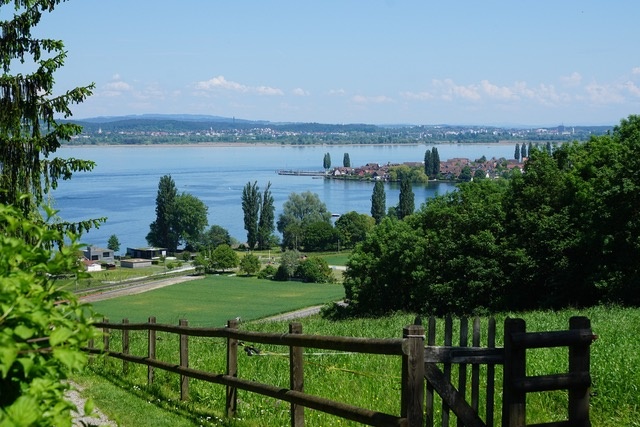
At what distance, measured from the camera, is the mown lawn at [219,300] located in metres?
72.2

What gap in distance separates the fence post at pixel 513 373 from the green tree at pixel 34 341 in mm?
3704

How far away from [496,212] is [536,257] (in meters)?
4.10

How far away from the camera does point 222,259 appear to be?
120 meters

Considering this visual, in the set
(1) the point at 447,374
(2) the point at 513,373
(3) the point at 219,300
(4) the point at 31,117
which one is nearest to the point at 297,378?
(1) the point at 447,374

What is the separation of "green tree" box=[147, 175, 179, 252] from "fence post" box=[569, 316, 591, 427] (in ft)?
470

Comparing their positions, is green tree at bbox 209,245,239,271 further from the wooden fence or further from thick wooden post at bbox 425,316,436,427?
thick wooden post at bbox 425,316,436,427

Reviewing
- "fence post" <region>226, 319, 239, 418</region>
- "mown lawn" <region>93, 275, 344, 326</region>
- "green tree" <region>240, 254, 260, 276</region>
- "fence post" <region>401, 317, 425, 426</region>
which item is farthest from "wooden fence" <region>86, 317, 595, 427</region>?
"green tree" <region>240, 254, 260, 276</region>

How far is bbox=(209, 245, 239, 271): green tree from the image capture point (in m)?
120

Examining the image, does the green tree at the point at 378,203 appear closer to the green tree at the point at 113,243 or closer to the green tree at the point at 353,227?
the green tree at the point at 353,227

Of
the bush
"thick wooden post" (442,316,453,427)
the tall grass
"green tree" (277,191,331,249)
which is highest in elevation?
"thick wooden post" (442,316,453,427)

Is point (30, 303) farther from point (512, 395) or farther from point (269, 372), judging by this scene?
point (269, 372)

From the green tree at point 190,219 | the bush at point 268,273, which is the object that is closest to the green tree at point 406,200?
the bush at point 268,273

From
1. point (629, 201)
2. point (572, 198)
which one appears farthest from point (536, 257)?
point (629, 201)

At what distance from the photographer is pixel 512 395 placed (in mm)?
5879
